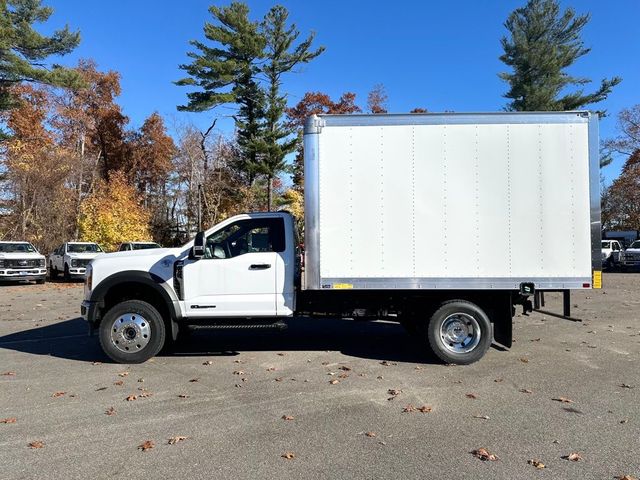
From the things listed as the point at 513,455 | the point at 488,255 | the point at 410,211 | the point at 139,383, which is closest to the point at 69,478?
the point at 139,383

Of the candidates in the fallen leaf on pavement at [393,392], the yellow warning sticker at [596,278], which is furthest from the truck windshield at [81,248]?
the yellow warning sticker at [596,278]

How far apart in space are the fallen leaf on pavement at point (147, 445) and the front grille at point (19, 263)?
802 inches

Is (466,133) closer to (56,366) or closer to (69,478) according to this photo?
(69,478)

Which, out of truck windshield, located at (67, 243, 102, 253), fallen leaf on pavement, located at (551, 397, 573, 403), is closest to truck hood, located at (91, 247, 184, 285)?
fallen leaf on pavement, located at (551, 397, 573, 403)

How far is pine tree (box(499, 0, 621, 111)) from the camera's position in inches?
1387

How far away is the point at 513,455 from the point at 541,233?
11.7ft

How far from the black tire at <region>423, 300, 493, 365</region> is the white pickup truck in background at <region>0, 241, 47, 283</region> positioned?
2004 cm

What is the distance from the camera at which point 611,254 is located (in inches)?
1284

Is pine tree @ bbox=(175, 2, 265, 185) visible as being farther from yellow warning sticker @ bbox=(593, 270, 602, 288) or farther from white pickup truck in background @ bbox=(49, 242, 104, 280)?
yellow warning sticker @ bbox=(593, 270, 602, 288)

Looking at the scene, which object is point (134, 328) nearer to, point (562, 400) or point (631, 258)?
point (562, 400)

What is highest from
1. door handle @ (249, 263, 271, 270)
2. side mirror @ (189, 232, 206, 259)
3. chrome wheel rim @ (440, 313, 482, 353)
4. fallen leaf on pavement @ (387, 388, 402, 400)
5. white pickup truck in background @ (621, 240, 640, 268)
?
side mirror @ (189, 232, 206, 259)

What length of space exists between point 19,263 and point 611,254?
32.4 m

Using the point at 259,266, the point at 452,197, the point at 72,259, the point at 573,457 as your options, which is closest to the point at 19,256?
the point at 72,259

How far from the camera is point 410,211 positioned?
22.9 feet
